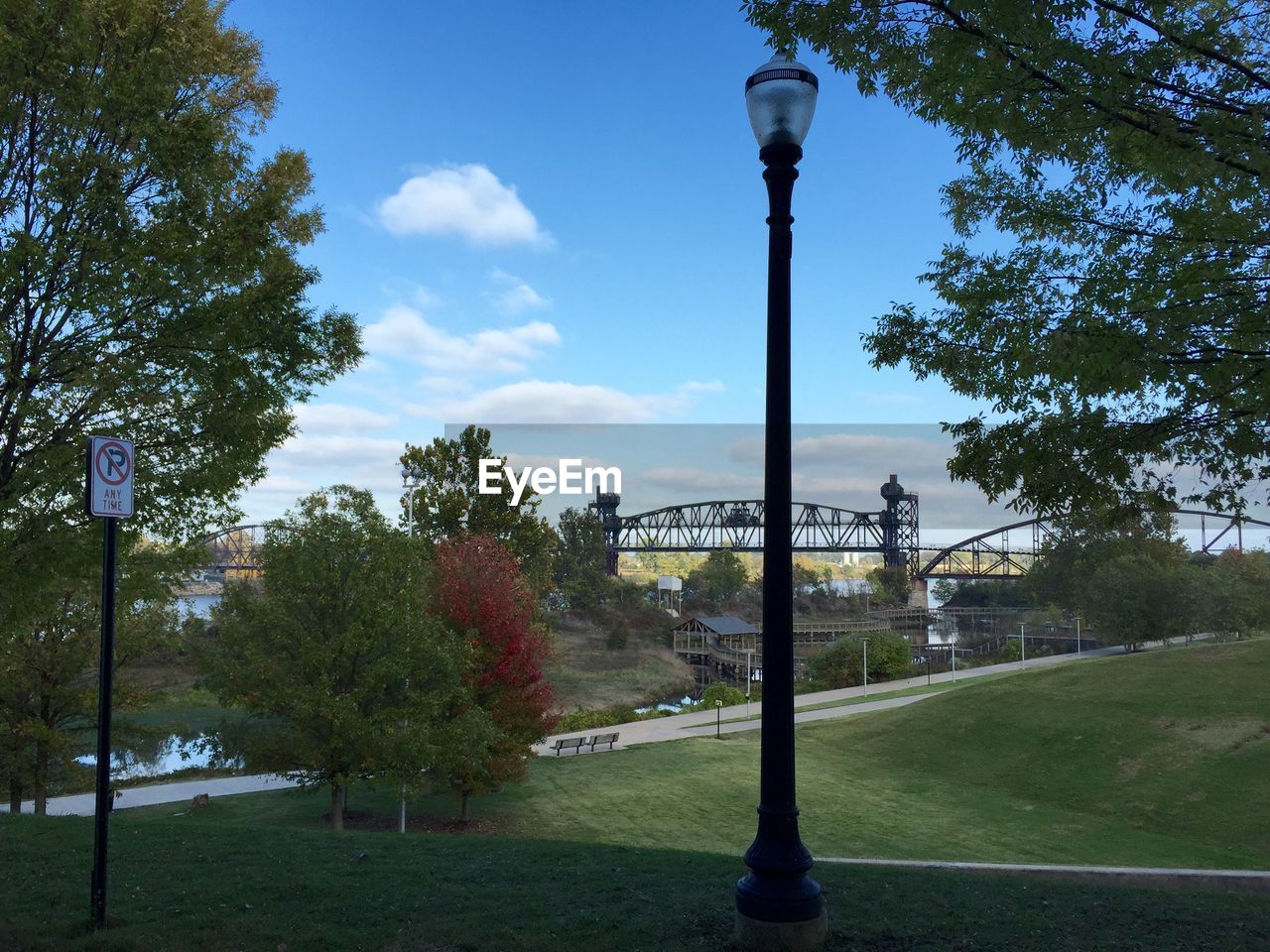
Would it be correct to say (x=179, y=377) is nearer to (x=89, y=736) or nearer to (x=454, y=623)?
(x=454, y=623)

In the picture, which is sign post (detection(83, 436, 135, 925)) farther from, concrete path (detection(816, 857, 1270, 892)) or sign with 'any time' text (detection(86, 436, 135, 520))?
concrete path (detection(816, 857, 1270, 892))

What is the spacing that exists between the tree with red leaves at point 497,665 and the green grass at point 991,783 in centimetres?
133

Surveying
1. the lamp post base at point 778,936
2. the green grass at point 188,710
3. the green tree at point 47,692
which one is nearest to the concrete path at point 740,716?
the green tree at point 47,692

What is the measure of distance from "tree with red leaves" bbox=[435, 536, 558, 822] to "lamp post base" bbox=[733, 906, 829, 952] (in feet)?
50.2

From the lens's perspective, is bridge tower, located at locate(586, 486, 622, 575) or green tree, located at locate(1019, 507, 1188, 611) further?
bridge tower, located at locate(586, 486, 622, 575)

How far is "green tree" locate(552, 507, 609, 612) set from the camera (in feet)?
265

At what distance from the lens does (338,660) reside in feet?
60.1

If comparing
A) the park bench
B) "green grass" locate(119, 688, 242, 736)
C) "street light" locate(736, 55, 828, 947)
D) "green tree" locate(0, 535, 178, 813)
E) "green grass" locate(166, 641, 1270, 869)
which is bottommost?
"green grass" locate(119, 688, 242, 736)

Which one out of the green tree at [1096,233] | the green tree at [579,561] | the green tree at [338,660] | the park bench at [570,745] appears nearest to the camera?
the green tree at [1096,233]

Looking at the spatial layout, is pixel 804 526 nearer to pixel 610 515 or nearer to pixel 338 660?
pixel 610 515

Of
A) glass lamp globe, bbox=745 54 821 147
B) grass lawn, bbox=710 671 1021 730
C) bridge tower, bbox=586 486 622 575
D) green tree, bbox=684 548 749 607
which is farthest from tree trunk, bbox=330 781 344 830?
bridge tower, bbox=586 486 622 575

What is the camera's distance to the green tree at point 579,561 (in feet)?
265

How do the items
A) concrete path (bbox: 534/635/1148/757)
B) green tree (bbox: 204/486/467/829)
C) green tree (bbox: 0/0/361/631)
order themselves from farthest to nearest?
1. concrete path (bbox: 534/635/1148/757)
2. green tree (bbox: 204/486/467/829)
3. green tree (bbox: 0/0/361/631)

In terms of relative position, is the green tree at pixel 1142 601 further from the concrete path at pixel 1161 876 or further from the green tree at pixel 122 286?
the green tree at pixel 122 286
